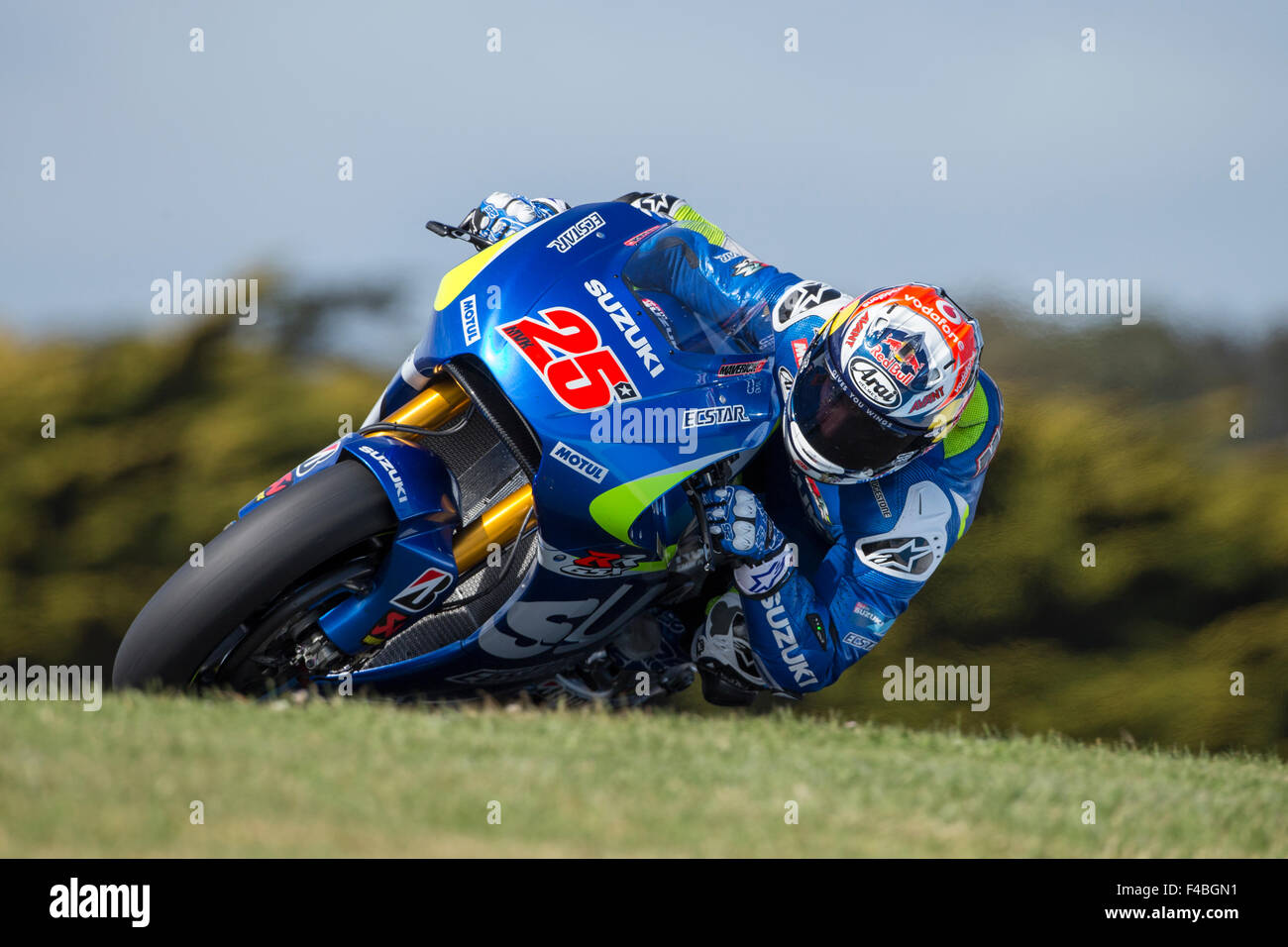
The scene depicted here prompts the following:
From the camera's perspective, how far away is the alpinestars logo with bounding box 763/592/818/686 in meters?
4.18

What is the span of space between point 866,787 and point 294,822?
141cm

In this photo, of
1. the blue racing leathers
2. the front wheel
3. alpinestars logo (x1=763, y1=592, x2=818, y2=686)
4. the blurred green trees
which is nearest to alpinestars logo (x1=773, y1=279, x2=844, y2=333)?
the blue racing leathers

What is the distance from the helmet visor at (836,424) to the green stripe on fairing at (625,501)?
55cm

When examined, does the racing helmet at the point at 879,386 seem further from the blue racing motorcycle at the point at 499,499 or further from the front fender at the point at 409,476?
the front fender at the point at 409,476

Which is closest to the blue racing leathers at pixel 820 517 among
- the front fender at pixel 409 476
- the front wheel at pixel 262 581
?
the front fender at pixel 409 476

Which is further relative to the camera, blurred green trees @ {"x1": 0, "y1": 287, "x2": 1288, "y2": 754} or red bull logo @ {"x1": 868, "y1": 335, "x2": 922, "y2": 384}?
blurred green trees @ {"x1": 0, "y1": 287, "x2": 1288, "y2": 754}

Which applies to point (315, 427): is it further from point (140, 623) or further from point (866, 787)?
point (866, 787)

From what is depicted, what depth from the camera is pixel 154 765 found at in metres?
2.67

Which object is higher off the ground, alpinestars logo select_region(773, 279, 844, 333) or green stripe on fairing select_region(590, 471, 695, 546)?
A: alpinestars logo select_region(773, 279, 844, 333)

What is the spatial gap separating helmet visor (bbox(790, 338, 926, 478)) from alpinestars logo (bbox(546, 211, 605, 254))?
779 mm

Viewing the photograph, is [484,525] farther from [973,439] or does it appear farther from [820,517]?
[973,439]

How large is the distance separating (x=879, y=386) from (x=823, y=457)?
27cm

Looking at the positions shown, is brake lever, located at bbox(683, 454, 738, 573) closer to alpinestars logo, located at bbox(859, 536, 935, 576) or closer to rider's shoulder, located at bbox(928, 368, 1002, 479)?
alpinestars logo, located at bbox(859, 536, 935, 576)
